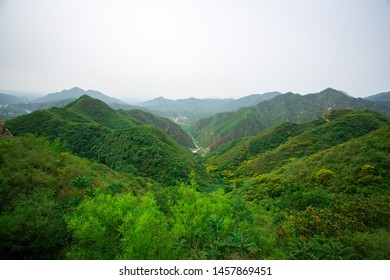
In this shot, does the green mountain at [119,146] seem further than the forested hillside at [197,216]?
Yes

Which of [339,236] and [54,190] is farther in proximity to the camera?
[54,190]

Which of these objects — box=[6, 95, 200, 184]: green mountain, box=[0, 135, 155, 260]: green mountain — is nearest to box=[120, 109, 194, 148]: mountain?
box=[6, 95, 200, 184]: green mountain

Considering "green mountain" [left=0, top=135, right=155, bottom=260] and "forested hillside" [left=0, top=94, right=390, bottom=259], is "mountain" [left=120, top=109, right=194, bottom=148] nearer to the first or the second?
"forested hillside" [left=0, top=94, right=390, bottom=259]

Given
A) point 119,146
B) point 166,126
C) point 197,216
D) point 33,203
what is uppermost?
point 166,126

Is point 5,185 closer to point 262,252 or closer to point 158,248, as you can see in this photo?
point 158,248

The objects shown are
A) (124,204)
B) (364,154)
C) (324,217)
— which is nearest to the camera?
(124,204)

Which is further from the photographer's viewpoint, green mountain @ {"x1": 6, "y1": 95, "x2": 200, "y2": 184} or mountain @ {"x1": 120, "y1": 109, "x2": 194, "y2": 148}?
mountain @ {"x1": 120, "y1": 109, "x2": 194, "y2": 148}

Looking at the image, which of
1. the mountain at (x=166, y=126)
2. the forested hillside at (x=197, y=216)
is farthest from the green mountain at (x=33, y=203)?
the mountain at (x=166, y=126)

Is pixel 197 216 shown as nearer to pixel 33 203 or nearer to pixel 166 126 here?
pixel 33 203

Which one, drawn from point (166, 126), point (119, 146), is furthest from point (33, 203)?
point (166, 126)

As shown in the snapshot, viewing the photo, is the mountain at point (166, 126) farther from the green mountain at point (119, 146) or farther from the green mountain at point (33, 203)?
the green mountain at point (33, 203)
